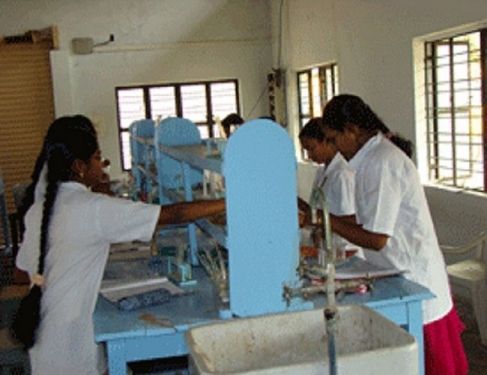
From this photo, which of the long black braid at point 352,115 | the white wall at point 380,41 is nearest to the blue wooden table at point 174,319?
the long black braid at point 352,115

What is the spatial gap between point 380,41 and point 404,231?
3.81 metres

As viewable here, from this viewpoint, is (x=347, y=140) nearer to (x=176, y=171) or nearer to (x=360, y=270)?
(x=360, y=270)

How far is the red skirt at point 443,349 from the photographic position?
91.6 inches

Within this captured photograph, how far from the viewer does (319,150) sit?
3832mm

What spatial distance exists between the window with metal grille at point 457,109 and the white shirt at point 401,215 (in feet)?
8.34

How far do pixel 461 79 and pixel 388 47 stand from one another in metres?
0.90

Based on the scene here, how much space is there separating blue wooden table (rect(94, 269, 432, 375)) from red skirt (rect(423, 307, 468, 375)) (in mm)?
107

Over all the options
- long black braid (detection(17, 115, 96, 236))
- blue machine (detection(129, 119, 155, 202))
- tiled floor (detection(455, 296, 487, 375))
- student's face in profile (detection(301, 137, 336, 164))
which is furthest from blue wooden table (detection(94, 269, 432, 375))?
blue machine (detection(129, 119, 155, 202))

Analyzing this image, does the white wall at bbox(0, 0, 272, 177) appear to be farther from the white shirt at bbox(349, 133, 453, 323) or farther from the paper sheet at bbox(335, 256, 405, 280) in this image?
the white shirt at bbox(349, 133, 453, 323)

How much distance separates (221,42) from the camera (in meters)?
8.70

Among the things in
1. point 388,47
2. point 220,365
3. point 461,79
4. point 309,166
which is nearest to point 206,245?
point 220,365

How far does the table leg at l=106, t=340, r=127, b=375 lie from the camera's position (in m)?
2.11

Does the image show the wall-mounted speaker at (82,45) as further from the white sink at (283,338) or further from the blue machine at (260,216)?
the white sink at (283,338)

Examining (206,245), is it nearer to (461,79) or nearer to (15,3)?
(461,79)
